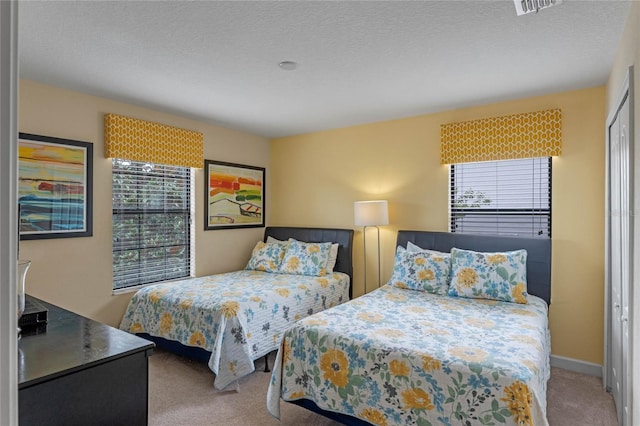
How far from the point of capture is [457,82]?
9.85 ft

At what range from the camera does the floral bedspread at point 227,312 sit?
2.93 meters

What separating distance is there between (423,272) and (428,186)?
1030 millimetres

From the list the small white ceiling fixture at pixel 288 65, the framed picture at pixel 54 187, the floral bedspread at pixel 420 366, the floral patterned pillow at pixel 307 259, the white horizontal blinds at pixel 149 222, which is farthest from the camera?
the floral patterned pillow at pixel 307 259

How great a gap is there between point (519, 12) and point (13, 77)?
2.21 meters

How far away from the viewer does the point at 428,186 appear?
396cm

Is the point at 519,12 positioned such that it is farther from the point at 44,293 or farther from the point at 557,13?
the point at 44,293

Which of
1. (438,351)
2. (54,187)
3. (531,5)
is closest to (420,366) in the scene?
(438,351)

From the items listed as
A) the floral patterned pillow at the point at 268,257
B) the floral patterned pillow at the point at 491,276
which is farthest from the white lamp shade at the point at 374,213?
the floral patterned pillow at the point at 268,257

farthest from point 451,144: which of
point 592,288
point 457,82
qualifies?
point 592,288

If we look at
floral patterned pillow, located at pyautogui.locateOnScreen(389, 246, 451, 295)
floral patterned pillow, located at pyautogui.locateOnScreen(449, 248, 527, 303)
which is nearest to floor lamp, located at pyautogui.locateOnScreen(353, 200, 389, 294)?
floral patterned pillow, located at pyautogui.locateOnScreen(389, 246, 451, 295)

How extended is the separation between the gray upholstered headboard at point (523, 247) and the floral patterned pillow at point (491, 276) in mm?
167

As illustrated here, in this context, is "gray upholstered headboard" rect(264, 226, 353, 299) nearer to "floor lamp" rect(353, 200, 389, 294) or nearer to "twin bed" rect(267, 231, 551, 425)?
"floor lamp" rect(353, 200, 389, 294)

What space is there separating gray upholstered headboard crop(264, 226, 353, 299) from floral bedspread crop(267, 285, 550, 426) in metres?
1.66

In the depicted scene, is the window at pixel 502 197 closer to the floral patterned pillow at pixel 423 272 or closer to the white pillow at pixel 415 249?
the white pillow at pixel 415 249
